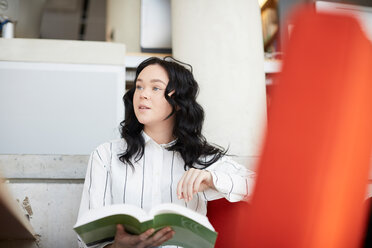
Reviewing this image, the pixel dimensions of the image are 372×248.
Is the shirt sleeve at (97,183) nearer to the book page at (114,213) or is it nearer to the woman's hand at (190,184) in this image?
the woman's hand at (190,184)

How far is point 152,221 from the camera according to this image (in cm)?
78

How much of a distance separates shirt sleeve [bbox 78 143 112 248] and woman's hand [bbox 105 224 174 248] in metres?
0.35

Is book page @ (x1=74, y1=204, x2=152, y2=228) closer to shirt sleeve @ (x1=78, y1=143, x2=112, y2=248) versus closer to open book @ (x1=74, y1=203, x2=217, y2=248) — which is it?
open book @ (x1=74, y1=203, x2=217, y2=248)

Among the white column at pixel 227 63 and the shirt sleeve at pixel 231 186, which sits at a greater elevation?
the white column at pixel 227 63

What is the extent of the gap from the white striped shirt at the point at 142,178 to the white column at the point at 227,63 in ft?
2.20

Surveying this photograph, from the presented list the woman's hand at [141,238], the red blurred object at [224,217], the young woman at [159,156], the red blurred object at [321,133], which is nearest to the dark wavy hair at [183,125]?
the young woman at [159,156]

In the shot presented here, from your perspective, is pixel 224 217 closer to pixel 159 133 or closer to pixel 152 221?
pixel 159 133

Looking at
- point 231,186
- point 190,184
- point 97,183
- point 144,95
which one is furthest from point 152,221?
point 144,95

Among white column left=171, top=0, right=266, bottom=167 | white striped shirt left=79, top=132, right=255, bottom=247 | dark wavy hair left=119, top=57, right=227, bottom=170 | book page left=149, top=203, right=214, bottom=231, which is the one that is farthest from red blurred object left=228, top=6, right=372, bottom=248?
white column left=171, top=0, right=266, bottom=167

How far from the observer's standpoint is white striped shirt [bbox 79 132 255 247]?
1.27 meters

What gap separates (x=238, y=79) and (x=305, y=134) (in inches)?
69.1

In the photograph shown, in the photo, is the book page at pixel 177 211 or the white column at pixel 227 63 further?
the white column at pixel 227 63

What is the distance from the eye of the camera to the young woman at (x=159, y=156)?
1.25m

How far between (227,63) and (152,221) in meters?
1.52
